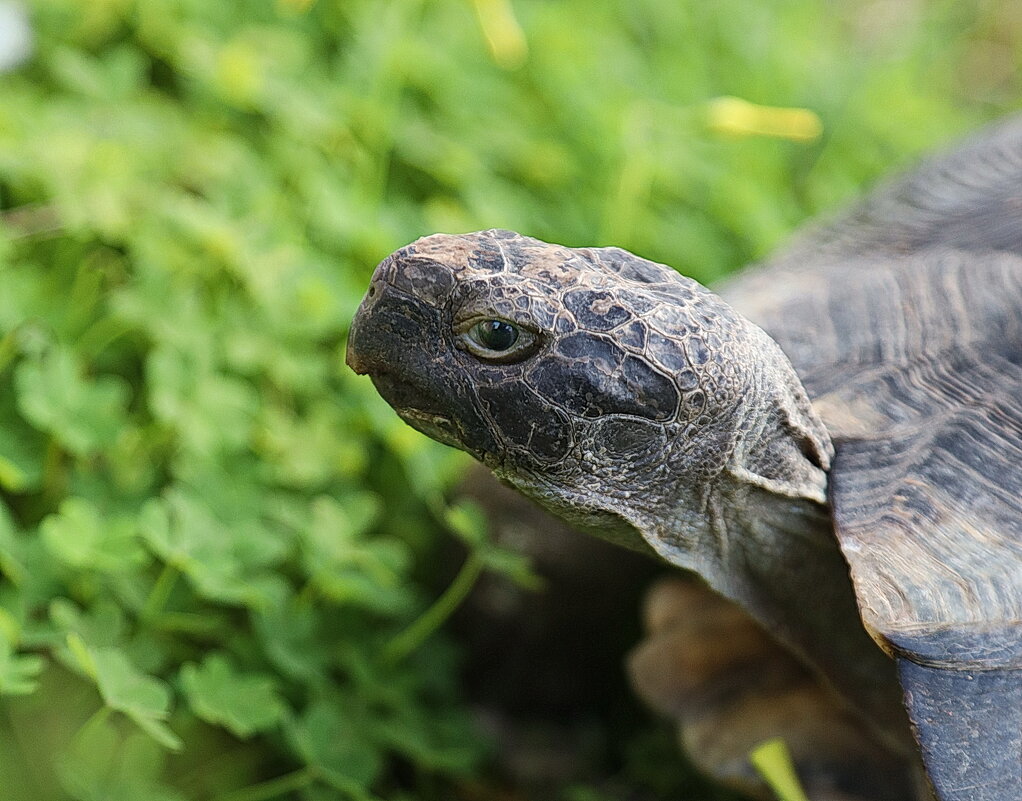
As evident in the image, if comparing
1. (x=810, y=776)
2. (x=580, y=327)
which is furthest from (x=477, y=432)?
(x=810, y=776)

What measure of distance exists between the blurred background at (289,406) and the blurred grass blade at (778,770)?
1.80 feet

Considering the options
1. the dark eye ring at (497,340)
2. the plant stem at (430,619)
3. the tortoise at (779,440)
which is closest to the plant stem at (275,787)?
the plant stem at (430,619)

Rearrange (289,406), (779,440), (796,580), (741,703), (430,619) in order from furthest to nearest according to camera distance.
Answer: (289,406), (430,619), (741,703), (796,580), (779,440)

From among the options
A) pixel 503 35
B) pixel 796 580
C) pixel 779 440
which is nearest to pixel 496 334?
pixel 779 440

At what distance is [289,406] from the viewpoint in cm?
237

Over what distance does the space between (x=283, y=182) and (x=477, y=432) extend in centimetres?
155

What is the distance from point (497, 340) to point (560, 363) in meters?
0.09

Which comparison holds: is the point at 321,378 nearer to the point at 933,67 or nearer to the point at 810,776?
the point at 810,776

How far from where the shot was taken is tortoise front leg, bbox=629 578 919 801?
1.84m

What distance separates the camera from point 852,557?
4.76 feet

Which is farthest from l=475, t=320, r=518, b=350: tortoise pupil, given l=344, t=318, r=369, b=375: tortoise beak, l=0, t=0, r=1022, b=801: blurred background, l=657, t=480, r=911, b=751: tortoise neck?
l=0, t=0, r=1022, b=801: blurred background

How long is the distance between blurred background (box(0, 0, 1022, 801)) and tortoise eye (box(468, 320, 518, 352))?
56 cm

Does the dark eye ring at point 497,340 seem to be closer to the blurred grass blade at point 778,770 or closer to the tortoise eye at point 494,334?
the tortoise eye at point 494,334

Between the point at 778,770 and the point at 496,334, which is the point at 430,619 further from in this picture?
the point at 496,334
